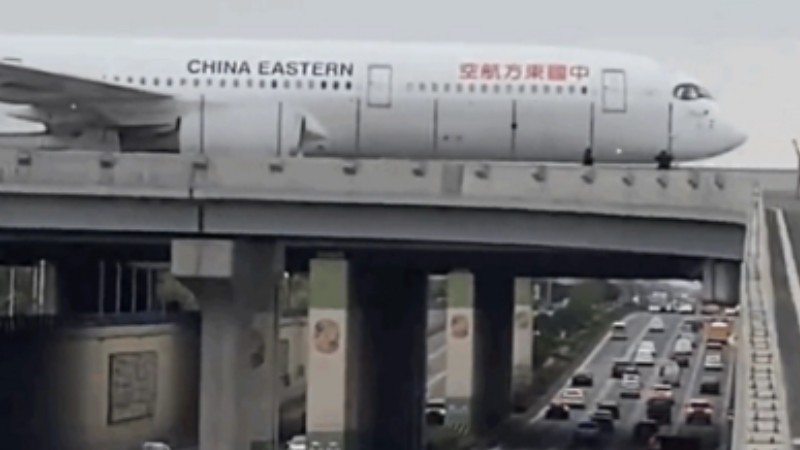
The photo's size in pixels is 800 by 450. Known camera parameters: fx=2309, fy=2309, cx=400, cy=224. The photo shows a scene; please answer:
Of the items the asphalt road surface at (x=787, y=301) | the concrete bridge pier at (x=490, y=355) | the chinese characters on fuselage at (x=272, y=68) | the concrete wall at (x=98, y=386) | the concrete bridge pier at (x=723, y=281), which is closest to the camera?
the asphalt road surface at (x=787, y=301)

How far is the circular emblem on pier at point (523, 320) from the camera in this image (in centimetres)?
15250

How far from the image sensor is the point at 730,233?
45.5m

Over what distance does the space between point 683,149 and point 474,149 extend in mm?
5246

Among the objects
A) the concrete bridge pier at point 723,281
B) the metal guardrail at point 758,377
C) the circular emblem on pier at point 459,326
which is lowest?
the circular emblem on pier at point 459,326

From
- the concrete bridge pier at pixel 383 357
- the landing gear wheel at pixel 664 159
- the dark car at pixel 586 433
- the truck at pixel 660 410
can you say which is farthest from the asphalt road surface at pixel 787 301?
the truck at pixel 660 410

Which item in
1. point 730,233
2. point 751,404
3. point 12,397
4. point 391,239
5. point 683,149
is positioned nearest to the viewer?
point 751,404

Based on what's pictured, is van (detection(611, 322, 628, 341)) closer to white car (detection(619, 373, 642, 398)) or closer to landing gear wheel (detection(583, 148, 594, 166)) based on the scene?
white car (detection(619, 373, 642, 398))

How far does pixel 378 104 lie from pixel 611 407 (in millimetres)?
49786

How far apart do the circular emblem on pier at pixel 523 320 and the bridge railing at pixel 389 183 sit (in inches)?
4118

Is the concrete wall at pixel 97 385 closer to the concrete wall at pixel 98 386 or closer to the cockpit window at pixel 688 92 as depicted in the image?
the concrete wall at pixel 98 386

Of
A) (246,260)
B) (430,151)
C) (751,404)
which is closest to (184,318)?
(430,151)

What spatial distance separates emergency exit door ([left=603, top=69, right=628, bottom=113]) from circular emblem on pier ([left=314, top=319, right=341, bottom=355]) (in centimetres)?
4514

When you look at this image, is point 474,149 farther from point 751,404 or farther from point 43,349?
point 751,404

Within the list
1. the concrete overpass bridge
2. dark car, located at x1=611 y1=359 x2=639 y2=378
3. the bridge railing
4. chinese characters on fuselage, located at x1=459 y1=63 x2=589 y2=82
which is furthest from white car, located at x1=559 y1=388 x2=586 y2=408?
the bridge railing
